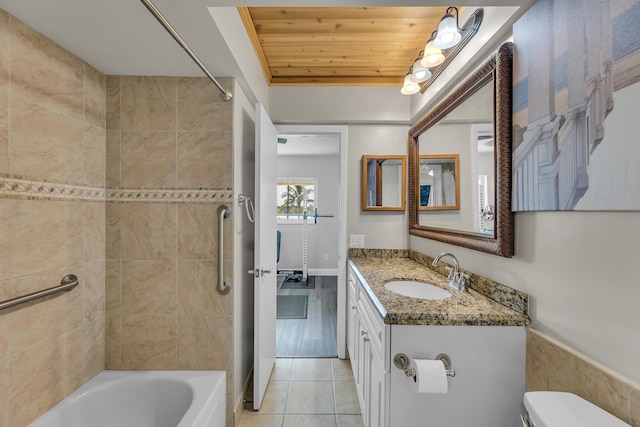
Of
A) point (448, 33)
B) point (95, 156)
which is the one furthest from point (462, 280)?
point (95, 156)

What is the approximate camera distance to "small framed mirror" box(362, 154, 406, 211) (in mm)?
2422

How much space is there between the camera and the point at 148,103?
5.37 feet

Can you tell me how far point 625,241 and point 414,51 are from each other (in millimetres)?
1801

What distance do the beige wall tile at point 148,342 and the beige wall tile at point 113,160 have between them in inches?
32.1

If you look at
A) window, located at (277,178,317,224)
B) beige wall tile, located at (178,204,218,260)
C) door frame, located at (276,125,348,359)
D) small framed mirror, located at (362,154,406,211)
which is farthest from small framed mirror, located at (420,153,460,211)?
window, located at (277,178,317,224)

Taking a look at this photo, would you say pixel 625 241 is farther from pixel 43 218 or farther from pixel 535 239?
pixel 43 218

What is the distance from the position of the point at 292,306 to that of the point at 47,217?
9.54 ft

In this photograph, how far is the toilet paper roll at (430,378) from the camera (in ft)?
3.28

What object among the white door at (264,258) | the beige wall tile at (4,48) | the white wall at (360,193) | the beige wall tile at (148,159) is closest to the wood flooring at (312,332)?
the white door at (264,258)

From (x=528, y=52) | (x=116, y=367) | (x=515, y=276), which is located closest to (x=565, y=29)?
(x=528, y=52)

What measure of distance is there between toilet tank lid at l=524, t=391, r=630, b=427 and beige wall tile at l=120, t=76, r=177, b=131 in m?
2.01

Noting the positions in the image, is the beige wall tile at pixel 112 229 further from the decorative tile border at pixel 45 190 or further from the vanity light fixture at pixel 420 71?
the vanity light fixture at pixel 420 71

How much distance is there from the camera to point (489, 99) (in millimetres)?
1316

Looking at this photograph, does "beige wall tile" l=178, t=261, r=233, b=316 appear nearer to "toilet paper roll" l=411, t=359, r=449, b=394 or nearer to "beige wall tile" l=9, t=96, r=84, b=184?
"beige wall tile" l=9, t=96, r=84, b=184
